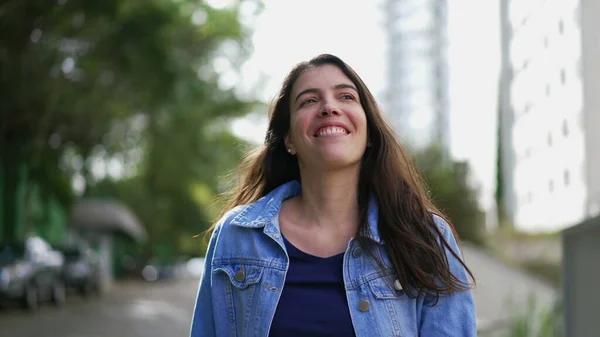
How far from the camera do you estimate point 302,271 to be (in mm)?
3117

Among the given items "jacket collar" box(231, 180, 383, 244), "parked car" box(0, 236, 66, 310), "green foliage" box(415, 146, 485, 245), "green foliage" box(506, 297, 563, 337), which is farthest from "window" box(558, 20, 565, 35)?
"green foliage" box(415, 146, 485, 245)

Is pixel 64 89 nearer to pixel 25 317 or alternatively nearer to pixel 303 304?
pixel 25 317

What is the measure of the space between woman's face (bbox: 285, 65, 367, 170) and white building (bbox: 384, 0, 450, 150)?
124 meters

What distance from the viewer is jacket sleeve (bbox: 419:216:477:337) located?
305 cm

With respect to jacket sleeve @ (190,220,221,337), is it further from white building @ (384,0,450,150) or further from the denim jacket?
white building @ (384,0,450,150)

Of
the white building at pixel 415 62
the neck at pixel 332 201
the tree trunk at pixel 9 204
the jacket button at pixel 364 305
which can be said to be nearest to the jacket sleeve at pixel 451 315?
the jacket button at pixel 364 305

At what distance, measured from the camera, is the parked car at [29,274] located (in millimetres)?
22125

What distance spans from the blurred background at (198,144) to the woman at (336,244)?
16.1 inches

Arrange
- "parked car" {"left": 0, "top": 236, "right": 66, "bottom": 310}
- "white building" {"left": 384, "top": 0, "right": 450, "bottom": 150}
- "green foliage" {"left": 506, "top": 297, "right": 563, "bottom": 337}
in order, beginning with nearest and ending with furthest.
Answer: "green foliage" {"left": 506, "top": 297, "right": 563, "bottom": 337}
"parked car" {"left": 0, "top": 236, "right": 66, "bottom": 310}
"white building" {"left": 384, "top": 0, "right": 450, "bottom": 150}

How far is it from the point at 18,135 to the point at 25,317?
6.18 m

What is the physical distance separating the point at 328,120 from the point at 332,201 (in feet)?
0.88

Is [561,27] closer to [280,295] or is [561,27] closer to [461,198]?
[280,295]

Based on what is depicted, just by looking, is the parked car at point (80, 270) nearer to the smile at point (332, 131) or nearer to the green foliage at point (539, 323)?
the green foliage at point (539, 323)

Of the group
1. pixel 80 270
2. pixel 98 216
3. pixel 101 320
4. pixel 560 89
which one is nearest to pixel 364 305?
pixel 560 89
